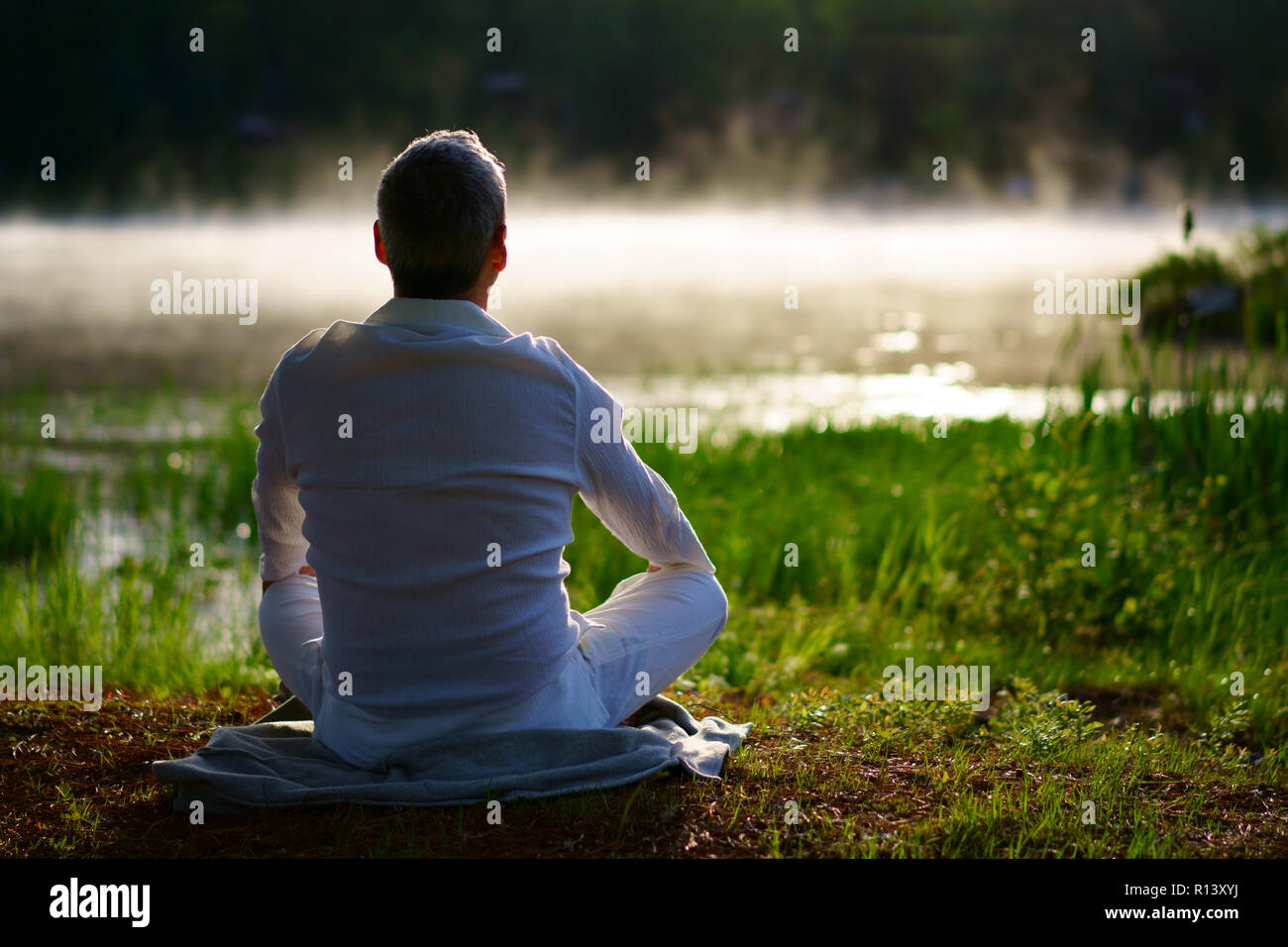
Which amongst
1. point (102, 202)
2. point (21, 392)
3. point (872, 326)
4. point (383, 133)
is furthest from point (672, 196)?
point (21, 392)

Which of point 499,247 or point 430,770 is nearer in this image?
point 499,247

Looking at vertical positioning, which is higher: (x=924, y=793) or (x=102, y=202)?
(x=102, y=202)

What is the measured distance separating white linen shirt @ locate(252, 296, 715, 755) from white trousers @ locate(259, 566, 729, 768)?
2cm

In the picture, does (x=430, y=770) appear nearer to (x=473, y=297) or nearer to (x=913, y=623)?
(x=473, y=297)

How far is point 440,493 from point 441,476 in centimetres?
4

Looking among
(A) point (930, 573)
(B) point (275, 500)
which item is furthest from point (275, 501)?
(A) point (930, 573)

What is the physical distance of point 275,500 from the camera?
8.52 ft

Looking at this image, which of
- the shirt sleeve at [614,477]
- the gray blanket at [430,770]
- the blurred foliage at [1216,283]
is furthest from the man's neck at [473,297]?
the blurred foliage at [1216,283]

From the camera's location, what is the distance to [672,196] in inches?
1881

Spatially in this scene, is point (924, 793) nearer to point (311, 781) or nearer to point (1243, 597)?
point (311, 781)

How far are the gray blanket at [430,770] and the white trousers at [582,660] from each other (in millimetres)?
33

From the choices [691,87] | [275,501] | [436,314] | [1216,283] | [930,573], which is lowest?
[930,573]

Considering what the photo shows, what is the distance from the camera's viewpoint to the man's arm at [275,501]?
8.13ft

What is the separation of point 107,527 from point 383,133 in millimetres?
39431
